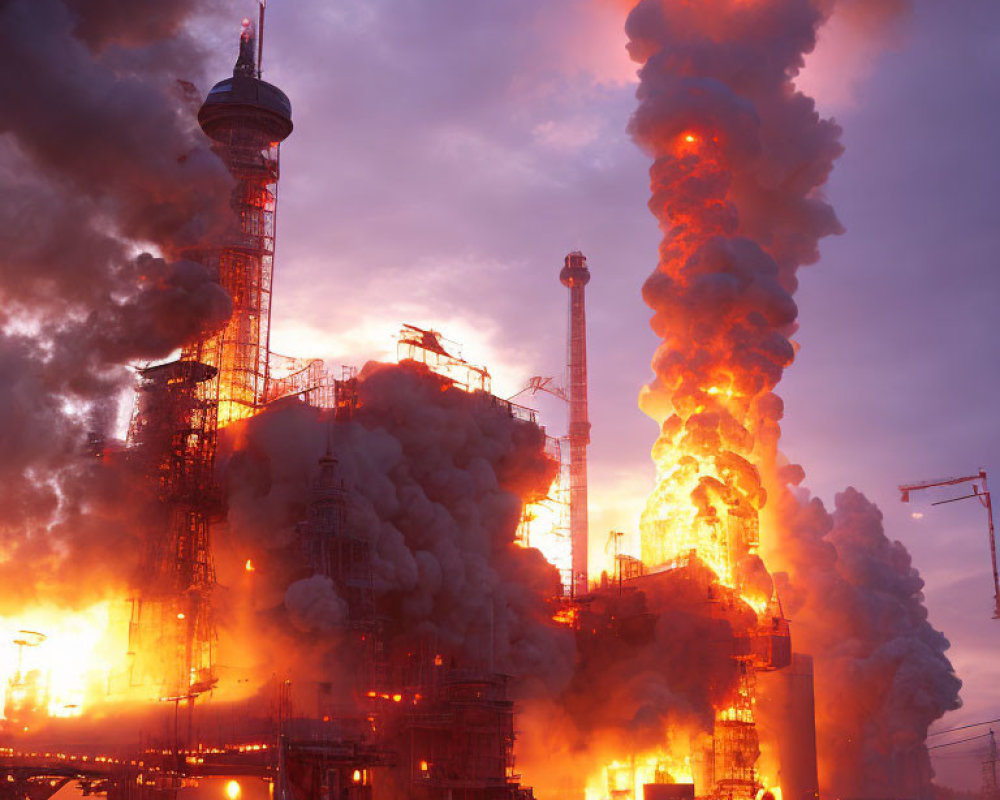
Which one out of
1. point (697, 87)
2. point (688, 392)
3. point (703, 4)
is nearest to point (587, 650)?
point (688, 392)

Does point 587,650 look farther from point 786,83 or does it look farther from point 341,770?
point 786,83

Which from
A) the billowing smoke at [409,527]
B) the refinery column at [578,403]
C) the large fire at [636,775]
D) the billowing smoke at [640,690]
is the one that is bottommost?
the large fire at [636,775]

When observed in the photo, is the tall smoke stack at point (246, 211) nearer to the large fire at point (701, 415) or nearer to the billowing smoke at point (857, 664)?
the large fire at point (701, 415)

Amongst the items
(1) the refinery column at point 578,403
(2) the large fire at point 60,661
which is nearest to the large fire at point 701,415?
(1) the refinery column at point 578,403

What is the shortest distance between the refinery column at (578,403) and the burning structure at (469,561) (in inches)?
709

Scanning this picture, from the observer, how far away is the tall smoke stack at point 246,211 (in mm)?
124062

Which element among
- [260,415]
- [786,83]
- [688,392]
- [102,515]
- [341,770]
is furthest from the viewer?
[786,83]

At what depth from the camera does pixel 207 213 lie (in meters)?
102

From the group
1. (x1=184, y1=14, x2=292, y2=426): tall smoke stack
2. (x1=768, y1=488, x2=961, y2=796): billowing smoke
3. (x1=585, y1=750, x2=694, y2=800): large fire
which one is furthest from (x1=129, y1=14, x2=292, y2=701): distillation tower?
(x1=768, y1=488, x2=961, y2=796): billowing smoke

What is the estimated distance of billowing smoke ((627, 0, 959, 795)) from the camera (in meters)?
126

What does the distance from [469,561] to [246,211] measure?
39280 millimetres

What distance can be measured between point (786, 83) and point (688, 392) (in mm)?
35876

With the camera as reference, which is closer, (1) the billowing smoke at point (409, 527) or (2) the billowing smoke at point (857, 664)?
(1) the billowing smoke at point (409, 527)

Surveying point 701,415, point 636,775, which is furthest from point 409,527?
point 701,415
